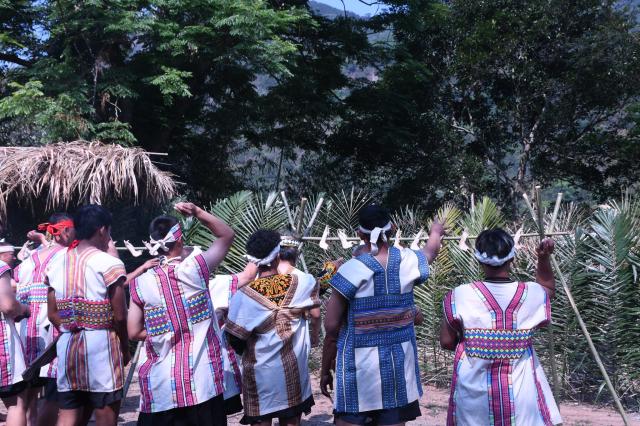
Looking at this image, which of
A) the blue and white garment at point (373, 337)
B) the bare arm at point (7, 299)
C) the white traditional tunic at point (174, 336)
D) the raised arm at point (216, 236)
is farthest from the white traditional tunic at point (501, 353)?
the bare arm at point (7, 299)

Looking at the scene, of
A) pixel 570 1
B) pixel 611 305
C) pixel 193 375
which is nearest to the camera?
pixel 193 375

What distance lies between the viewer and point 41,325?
5.86m

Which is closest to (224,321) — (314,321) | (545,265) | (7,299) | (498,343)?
(314,321)

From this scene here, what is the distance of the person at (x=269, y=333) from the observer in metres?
4.55

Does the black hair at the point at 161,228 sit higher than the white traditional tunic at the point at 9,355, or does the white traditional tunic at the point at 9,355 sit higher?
the black hair at the point at 161,228

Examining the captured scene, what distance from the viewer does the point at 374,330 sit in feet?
14.1

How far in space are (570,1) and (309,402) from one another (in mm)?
13692

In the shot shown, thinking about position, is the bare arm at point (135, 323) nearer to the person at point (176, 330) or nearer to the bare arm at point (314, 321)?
the person at point (176, 330)

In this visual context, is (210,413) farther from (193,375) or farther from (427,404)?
(427,404)

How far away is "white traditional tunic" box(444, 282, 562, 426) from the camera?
12.5 ft

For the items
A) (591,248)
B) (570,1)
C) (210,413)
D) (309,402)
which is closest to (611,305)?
(591,248)

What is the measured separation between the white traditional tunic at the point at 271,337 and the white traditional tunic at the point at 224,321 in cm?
6

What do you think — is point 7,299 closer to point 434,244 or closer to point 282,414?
point 282,414

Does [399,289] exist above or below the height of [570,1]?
below
